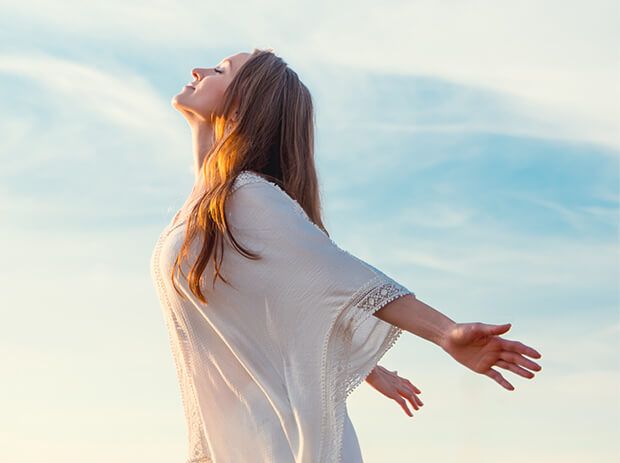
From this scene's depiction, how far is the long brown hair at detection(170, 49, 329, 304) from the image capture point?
11.3 feet

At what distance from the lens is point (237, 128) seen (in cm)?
368

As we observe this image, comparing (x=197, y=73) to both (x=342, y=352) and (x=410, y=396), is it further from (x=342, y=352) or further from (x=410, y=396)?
(x=410, y=396)

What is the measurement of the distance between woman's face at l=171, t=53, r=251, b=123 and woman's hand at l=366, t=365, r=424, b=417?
1.18 metres

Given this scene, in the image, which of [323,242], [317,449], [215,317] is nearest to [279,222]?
[323,242]

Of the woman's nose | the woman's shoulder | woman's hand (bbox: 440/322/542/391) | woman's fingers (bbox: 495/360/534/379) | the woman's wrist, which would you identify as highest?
the woman's nose

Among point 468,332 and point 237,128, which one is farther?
point 237,128

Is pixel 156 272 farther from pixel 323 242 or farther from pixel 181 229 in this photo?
pixel 323 242

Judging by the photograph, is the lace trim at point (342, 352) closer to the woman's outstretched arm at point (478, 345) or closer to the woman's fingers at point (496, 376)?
the woman's outstretched arm at point (478, 345)

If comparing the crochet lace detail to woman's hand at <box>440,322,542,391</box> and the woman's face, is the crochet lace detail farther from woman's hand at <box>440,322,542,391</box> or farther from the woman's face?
the woman's face

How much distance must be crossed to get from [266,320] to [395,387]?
2.89ft

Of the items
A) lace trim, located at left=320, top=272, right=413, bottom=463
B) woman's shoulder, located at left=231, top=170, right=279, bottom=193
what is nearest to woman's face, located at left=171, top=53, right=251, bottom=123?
woman's shoulder, located at left=231, top=170, right=279, bottom=193

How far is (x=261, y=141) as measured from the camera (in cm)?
367

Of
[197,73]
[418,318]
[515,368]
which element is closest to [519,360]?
[515,368]

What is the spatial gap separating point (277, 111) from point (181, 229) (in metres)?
0.57
